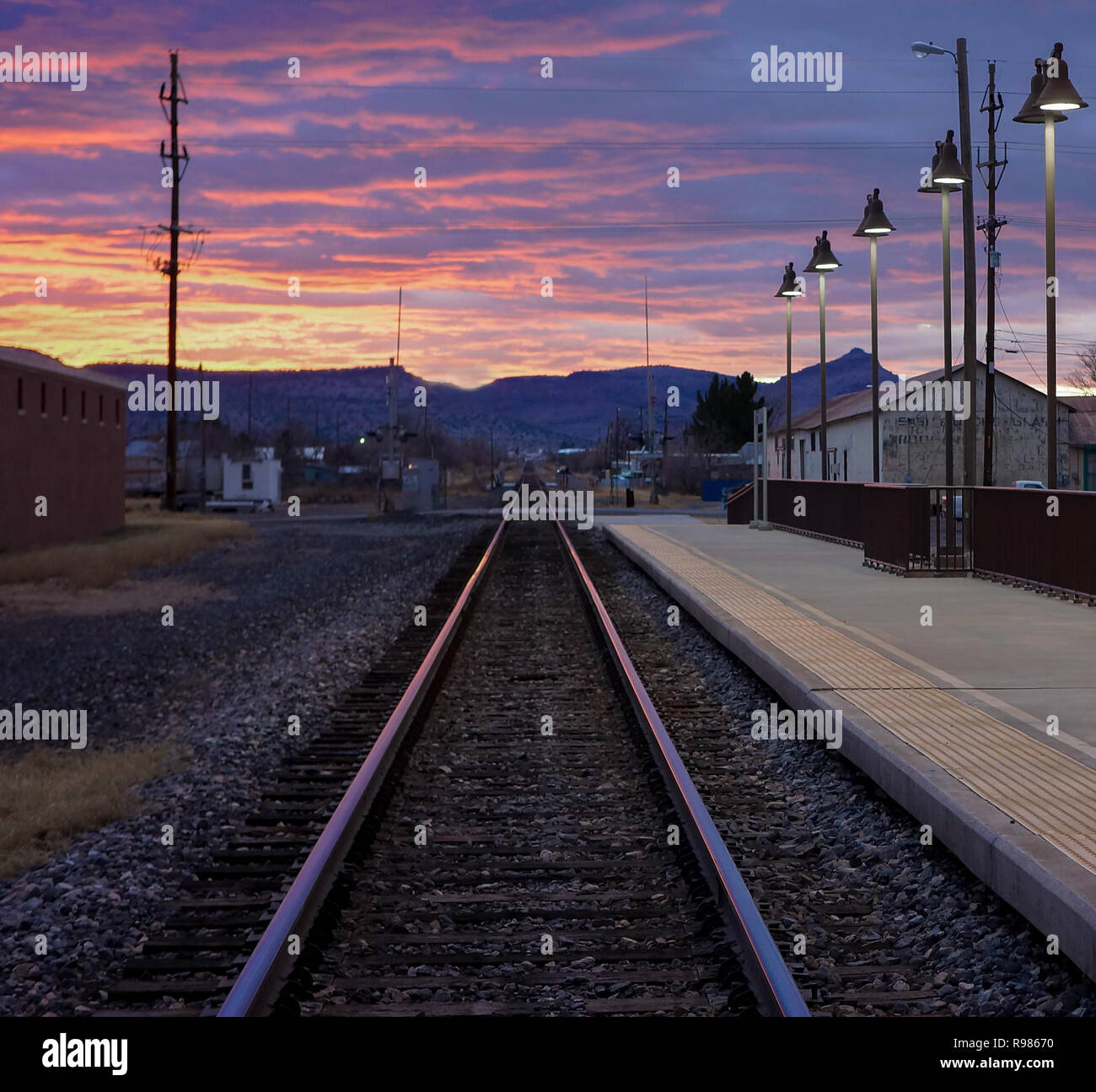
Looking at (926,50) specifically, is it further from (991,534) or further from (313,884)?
(313,884)

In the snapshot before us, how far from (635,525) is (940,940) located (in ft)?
112

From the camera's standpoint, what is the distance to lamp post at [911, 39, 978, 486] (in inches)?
984

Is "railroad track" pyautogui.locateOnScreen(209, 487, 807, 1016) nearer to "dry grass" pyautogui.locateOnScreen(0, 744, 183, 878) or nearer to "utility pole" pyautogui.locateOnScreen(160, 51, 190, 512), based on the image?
"dry grass" pyautogui.locateOnScreen(0, 744, 183, 878)

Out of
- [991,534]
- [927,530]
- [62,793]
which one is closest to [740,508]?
[927,530]

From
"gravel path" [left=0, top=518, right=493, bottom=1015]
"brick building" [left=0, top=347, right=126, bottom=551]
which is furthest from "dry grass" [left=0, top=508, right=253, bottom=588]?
"gravel path" [left=0, top=518, right=493, bottom=1015]

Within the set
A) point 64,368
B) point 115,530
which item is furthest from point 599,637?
point 115,530

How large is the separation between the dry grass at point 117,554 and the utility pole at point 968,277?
16.7 meters

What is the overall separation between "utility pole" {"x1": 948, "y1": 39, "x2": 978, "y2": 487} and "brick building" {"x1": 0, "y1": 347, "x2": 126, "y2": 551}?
22301mm

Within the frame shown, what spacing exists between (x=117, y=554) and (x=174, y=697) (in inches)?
789

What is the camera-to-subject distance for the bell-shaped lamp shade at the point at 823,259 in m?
30.6

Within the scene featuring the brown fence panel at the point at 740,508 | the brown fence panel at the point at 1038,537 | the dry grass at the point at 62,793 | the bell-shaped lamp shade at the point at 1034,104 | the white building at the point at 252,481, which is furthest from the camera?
the white building at the point at 252,481

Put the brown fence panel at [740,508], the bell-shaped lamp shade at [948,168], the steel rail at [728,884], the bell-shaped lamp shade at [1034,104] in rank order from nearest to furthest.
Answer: the steel rail at [728,884] → the bell-shaped lamp shade at [1034,104] → the bell-shaped lamp shade at [948,168] → the brown fence panel at [740,508]

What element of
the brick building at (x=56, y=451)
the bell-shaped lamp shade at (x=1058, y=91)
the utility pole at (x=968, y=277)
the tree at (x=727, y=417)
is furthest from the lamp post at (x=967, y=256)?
the tree at (x=727, y=417)

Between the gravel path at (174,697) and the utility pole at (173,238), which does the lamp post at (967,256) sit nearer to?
the gravel path at (174,697)
